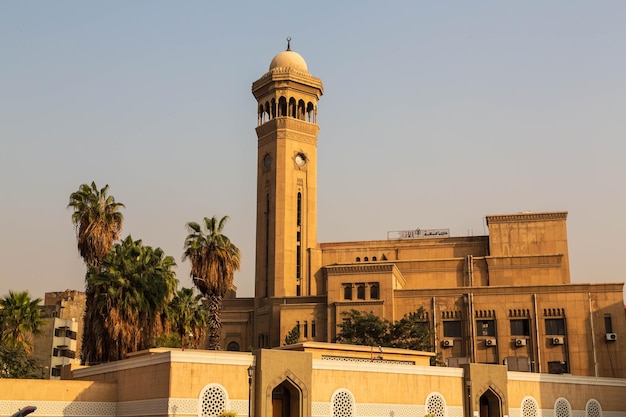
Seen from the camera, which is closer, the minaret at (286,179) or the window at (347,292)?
the window at (347,292)

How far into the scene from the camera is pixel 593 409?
45.8 metres

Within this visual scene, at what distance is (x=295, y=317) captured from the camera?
228 ft

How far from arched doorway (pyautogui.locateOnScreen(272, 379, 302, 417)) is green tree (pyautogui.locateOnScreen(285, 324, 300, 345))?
29.0 metres

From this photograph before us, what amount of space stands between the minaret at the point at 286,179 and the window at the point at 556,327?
807 inches

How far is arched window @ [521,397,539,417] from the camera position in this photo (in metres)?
43.4

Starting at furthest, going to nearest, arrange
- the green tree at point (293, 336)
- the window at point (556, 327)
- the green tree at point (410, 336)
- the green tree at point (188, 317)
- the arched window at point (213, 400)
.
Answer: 1. the green tree at point (293, 336)
2. the window at point (556, 327)
3. the green tree at point (410, 336)
4. the green tree at point (188, 317)
5. the arched window at point (213, 400)

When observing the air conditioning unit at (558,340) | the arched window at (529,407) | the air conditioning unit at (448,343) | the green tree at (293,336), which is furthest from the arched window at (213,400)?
the air conditioning unit at (558,340)

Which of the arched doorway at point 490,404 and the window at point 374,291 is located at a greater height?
the window at point 374,291

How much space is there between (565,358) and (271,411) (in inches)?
1432

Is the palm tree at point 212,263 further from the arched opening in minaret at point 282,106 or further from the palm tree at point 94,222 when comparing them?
the arched opening in minaret at point 282,106

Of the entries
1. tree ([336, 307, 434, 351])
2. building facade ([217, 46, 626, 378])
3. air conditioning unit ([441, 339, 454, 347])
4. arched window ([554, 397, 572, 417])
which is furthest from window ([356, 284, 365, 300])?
arched window ([554, 397, 572, 417])

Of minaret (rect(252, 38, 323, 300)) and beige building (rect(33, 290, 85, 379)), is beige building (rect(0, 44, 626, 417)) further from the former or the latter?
beige building (rect(33, 290, 85, 379))

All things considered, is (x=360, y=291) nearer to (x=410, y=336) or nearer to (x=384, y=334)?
(x=384, y=334)

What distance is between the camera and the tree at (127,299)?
1788 inches
